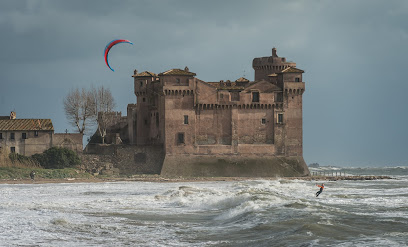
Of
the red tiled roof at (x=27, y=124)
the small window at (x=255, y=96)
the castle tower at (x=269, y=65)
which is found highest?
the castle tower at (x=269, y=65)

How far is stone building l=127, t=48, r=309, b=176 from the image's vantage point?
59.4 metres

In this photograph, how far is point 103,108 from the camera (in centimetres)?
6681

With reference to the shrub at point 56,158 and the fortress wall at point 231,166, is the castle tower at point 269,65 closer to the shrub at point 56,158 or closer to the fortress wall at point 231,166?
the fortress wall at point 231,166

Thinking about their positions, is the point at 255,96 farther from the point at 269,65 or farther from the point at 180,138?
the point at 269,65

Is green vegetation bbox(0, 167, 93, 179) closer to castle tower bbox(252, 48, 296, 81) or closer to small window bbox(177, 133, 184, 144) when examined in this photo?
small window bbox(177, 133, 184, 144)

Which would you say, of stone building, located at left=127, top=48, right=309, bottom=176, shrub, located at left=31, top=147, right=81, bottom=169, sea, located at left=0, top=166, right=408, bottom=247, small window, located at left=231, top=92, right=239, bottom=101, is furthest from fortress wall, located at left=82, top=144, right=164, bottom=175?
sea, located at left=0, top=166, right=408, bottom=247

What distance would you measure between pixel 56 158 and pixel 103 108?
10.6m

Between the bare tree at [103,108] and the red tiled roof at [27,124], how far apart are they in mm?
6538

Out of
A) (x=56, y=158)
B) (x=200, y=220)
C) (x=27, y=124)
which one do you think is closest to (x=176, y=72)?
(x=56, y=158)

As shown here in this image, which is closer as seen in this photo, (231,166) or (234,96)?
(231,166)

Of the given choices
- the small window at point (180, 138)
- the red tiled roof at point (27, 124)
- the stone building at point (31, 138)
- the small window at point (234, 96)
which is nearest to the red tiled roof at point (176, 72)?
the small window at point (234, 96)

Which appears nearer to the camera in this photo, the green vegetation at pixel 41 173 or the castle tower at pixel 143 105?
the green vegetation at pixel 41 173

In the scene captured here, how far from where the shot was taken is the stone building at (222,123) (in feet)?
195

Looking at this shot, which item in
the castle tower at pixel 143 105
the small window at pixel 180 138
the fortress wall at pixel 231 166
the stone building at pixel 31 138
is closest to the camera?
the stone building at pixel 31 138
